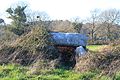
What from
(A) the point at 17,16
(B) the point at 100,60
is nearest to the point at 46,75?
(B) the point at 100,60

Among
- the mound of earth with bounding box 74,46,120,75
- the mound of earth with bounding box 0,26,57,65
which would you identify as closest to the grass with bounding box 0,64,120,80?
the mound of earth with bounding box 74,46,120,75

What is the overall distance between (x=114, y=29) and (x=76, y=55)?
4896 cm

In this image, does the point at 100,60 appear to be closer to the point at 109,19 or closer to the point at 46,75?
the point at 46,75

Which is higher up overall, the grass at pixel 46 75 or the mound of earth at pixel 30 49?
the mound of earth at pixel 30 49

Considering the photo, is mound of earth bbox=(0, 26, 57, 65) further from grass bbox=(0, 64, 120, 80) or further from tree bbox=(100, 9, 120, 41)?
tree bbox=(100, 9, 120, 41)

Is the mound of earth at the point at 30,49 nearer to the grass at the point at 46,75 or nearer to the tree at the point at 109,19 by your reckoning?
the grass at the point at 46,75

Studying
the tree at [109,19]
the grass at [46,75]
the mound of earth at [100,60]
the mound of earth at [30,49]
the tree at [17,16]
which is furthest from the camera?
the tree at [109,19]

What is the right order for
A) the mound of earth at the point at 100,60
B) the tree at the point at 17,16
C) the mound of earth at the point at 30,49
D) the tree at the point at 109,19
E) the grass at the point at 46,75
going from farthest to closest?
the tree at the point at 109,19, the tree at the point at 17,16, the mound of earth at the point at 30,49, the mound of earth at the point at 100,60, the grass at the point at 46,75

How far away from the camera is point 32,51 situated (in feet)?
55.1

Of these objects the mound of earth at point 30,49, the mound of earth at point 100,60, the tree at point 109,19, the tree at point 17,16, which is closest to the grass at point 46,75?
the mound of earth at point 100,60

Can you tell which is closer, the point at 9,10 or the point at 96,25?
the point at 9,10

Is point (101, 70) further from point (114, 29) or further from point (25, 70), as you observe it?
point (114, 29)

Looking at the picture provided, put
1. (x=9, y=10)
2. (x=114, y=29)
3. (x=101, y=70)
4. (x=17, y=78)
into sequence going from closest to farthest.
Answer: (x=17, y=78) → (x=101, y=70) → (x=9, y=10) → (x=114, y=29)

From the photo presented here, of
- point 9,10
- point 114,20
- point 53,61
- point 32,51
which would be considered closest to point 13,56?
point 32,51
